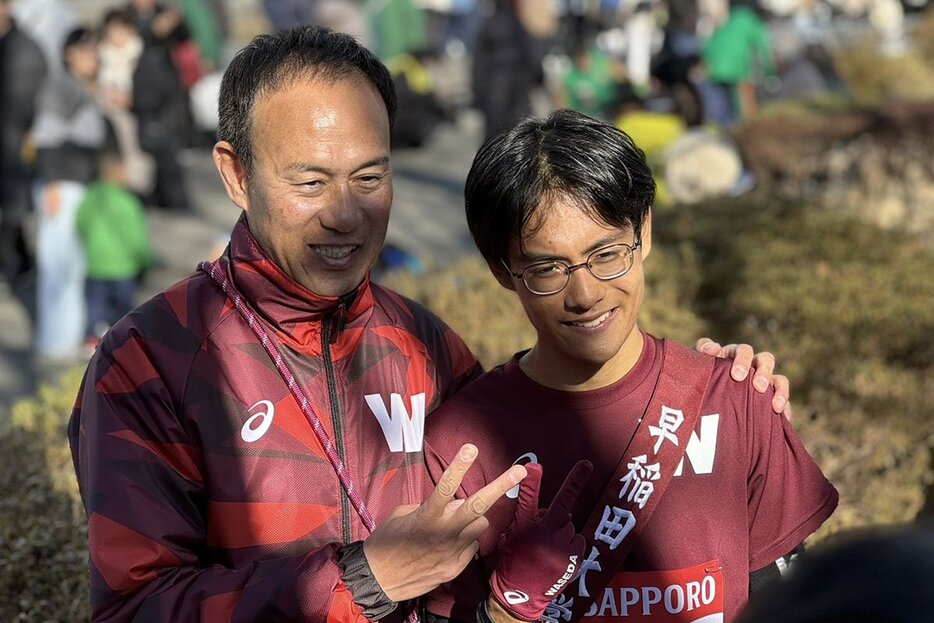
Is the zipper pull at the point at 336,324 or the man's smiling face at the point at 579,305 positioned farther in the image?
the zipper pull at the point at 336,324

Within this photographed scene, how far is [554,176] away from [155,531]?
0.91 m

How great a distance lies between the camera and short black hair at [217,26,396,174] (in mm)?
2416

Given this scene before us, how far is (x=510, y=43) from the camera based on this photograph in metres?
11.2

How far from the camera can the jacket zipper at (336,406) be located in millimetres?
2365

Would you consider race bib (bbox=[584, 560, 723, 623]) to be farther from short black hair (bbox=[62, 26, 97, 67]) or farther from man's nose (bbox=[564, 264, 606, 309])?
short black hair (bbox=[62, 26, 97, 67])

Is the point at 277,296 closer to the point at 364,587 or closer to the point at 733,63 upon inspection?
the point at 364,587

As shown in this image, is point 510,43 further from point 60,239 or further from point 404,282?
point 404,282

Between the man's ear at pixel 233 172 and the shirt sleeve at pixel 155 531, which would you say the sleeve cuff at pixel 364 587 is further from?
the man's ear at pixel 233 172

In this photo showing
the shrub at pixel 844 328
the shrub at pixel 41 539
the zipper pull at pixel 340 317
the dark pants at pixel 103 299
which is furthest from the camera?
the dark pants at pixel 103 299

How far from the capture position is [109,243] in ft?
26.8

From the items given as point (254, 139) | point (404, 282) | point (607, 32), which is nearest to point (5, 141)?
point (404, 282)

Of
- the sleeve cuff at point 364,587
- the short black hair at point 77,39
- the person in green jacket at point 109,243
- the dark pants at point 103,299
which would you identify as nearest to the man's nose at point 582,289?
the sleeve cuff at point 364,587

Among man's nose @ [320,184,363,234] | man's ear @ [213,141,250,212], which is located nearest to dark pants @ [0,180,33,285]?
man's ear @ [213,141,250,212]

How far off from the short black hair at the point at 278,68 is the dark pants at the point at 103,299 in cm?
606
